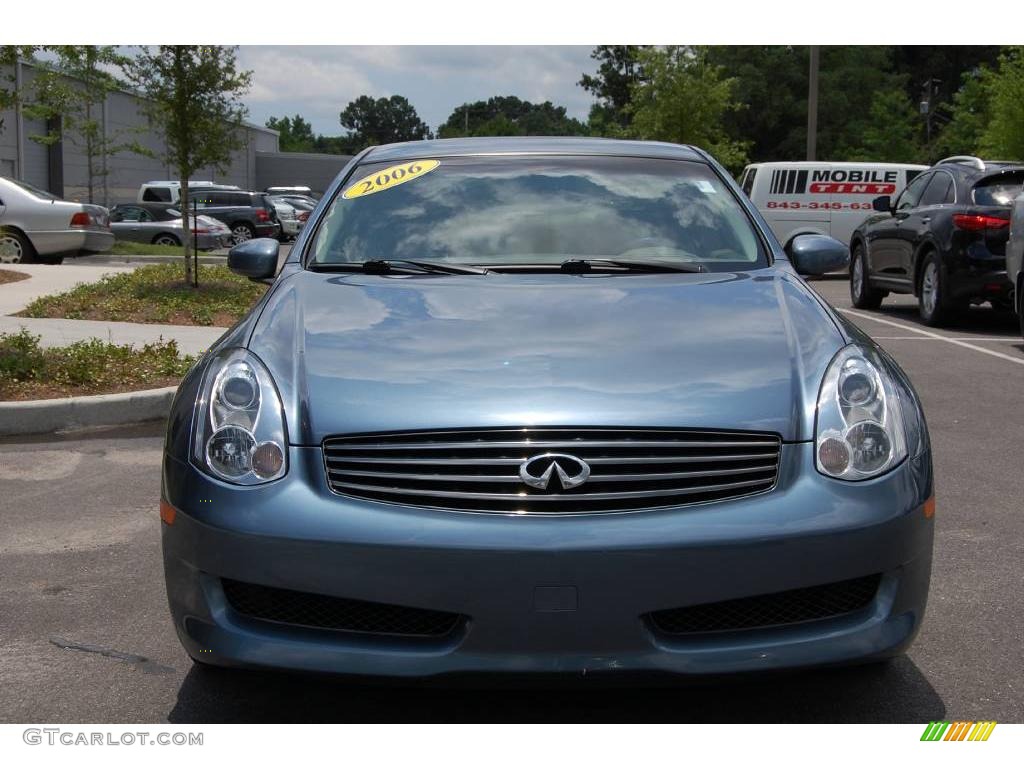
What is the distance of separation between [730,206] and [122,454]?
3.64 meters

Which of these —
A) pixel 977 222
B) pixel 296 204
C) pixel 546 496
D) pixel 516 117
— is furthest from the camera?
pixel 516 117

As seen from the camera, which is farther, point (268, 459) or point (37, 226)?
point (37, 226)

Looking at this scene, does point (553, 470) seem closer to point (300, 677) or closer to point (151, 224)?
point (300, 677)

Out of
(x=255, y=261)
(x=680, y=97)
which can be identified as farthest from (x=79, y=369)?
(x=680, y=97)

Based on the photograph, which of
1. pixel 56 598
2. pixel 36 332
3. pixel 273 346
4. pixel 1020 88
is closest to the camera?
pixel 273 346

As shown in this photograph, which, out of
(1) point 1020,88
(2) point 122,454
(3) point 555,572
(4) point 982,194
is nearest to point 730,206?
(3) point 555,572

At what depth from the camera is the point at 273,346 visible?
342cm

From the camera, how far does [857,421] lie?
10.3ft

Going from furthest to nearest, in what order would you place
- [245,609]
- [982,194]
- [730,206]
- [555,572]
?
[982,194], [730,206], [245,609], [555,572]

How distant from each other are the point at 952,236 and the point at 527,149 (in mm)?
8804

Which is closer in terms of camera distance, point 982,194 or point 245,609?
point 245,609

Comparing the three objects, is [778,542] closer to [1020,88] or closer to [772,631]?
[772,631]

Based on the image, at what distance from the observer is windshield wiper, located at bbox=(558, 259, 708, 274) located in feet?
13.7

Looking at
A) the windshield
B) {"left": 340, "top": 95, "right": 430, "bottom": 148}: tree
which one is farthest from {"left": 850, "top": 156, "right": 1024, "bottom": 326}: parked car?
{"left": 340, "top": 95, "right": 430, "bottom": 148}: tree
